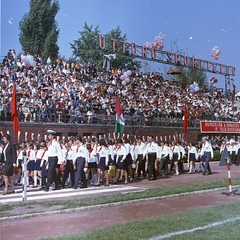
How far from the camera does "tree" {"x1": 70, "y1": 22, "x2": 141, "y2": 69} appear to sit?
97.2ft

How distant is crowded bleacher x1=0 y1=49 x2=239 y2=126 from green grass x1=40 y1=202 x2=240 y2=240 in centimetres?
1546

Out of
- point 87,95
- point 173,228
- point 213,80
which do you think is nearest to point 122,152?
point 173,228

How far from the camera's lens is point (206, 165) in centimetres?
2120

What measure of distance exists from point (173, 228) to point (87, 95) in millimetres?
20442

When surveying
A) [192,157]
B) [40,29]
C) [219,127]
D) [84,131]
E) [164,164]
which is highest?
[40,29]

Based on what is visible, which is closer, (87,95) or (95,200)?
(95,200)

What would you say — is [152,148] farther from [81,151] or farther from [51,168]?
[51,168]

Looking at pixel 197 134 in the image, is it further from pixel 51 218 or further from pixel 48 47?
pixel 51 218

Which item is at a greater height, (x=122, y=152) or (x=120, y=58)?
(x=120, y=58)

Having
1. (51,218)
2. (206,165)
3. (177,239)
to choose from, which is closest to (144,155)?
(206,165)

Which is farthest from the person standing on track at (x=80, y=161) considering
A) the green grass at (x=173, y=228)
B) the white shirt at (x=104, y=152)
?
the green grass at (x=173, y=228)

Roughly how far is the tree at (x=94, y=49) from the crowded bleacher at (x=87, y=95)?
1343mm

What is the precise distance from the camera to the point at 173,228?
27.8 feet

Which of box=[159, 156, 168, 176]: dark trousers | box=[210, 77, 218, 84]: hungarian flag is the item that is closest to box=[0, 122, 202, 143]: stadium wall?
box=[159, 156, 168, 176]: dark trousers
